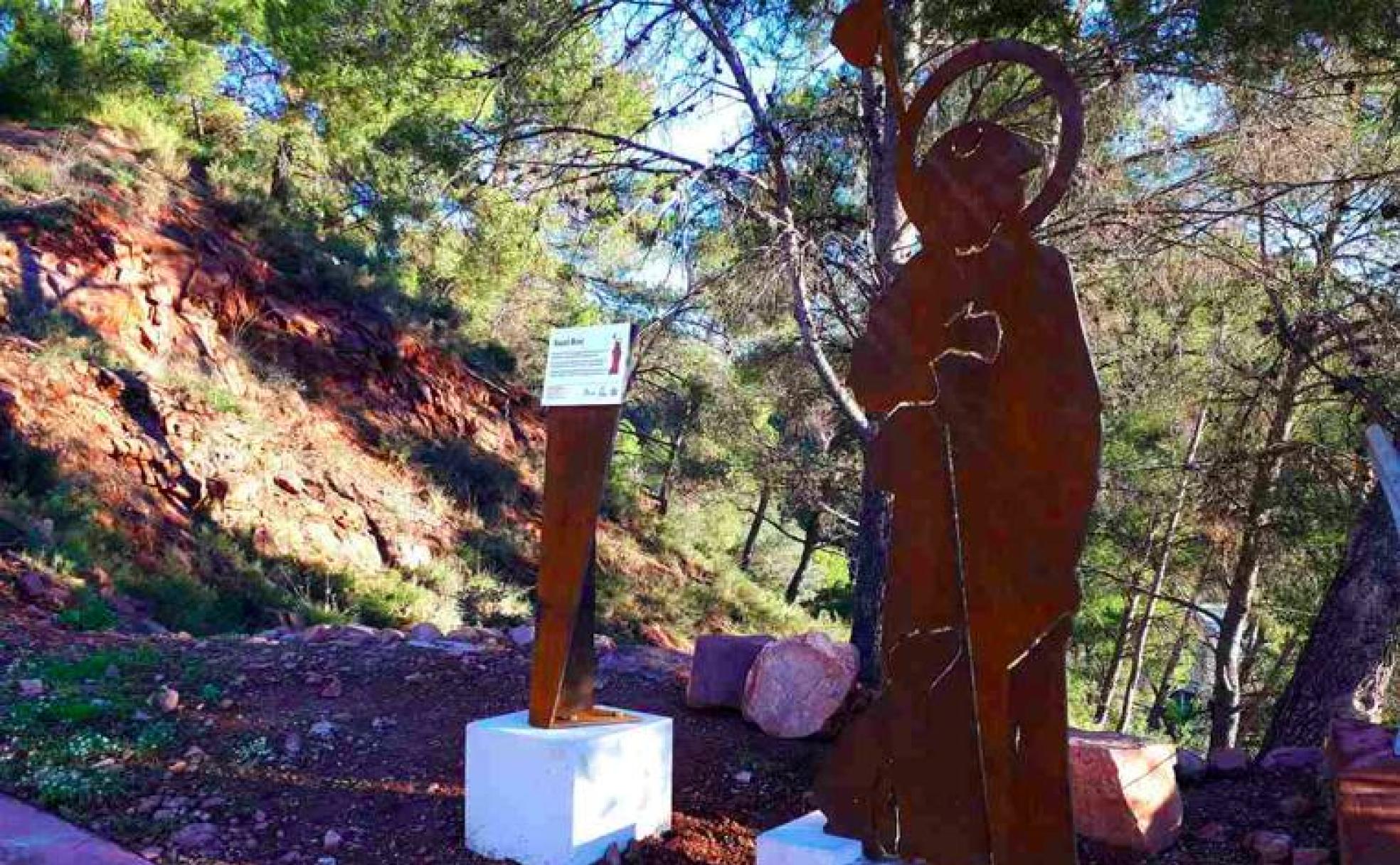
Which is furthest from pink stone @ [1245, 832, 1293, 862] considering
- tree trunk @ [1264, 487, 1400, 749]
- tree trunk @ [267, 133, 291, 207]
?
tree trunk @ [267, 133, 291, 207]

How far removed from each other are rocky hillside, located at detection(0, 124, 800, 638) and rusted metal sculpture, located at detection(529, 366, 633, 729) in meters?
4.64

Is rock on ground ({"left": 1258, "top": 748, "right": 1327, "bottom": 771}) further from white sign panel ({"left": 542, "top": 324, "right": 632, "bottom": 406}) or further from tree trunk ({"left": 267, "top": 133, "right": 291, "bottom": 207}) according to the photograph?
tree trunk ({"left": 267, "top": 133, "right": 291, "bottom": 207})

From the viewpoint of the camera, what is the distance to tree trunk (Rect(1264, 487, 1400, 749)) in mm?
5098

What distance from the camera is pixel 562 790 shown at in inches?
155

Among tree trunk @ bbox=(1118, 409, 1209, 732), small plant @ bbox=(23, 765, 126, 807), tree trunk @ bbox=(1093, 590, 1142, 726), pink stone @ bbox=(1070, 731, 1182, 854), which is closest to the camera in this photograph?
pink stone @ bbox=(1070, 731, 1182, 854)

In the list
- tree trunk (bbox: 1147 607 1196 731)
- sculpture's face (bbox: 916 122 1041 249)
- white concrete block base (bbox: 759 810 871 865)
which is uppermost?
sculpture's face (bbox: 916 122 1041 249)

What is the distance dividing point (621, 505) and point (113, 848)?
45.0 feet

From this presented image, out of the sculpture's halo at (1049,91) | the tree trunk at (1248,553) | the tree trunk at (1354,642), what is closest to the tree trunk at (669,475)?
the tree trunk at (1248,553)

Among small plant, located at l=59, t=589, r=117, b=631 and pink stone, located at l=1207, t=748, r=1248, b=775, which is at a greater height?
pink stone, located at l=1207, t=748, r=1248, b=775

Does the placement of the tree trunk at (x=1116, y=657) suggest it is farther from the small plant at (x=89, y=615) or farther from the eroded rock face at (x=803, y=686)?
the small plant at (x=89, y=615)

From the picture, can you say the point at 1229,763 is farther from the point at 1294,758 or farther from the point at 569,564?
the point at 569,564

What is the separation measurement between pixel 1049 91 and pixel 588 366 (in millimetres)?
2062

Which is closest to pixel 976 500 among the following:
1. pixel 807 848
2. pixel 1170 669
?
pixel 807 848

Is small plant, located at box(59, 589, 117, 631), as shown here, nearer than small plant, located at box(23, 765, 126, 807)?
No
